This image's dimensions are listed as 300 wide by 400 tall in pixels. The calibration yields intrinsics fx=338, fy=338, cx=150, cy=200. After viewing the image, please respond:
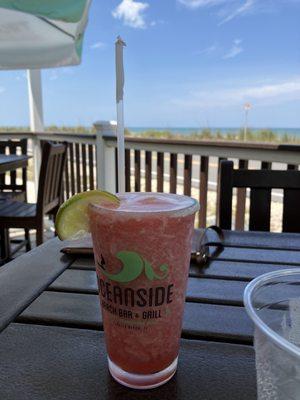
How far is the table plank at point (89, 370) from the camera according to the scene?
1.38ft

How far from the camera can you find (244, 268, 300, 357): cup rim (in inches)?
11.0

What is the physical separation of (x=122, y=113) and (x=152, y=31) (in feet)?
150

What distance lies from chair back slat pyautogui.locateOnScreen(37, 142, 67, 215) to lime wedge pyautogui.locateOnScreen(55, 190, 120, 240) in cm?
227

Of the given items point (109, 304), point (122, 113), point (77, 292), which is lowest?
point (77, 292)

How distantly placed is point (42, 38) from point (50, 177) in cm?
133

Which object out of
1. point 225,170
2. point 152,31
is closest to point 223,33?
point 152,31

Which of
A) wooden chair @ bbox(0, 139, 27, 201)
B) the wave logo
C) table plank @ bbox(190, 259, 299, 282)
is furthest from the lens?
wooden chair @ bbox(0, 139, 27, 201)

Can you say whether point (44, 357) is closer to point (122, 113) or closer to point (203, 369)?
point (203, 369)

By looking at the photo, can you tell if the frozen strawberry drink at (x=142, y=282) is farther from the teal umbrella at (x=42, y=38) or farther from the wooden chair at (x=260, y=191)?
the teal umbrella at (x=42, y=38)

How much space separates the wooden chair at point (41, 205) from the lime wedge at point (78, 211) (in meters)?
2.27

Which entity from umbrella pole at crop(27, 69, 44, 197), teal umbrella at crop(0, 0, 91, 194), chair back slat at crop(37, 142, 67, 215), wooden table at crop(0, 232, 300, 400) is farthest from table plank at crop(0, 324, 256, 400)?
umbrella pole at crop(27, 69, 44, 197)

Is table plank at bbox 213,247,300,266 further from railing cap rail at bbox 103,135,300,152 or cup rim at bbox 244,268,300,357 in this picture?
railing cap rail at bbox 103,135,300,152

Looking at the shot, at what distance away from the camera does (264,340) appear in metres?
0.32

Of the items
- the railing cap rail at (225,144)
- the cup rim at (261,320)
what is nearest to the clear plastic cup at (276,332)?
the cup rim at (261,320)
